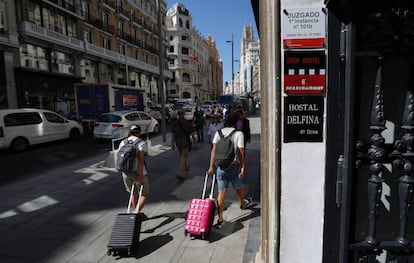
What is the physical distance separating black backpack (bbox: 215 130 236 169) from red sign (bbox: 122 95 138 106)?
52.5 feet

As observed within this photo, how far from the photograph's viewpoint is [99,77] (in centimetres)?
3322

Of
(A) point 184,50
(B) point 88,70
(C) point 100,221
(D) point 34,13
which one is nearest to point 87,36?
(B) point 88,70

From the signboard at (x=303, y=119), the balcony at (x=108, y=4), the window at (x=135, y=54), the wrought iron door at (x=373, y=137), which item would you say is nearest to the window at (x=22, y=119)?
the signboard at (x=303, y=119)

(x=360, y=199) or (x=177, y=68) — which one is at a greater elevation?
(x=177, y=68)

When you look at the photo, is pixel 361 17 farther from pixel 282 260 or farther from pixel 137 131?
pixel 137 131

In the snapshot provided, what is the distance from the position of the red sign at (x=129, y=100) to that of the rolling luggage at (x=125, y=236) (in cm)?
1634

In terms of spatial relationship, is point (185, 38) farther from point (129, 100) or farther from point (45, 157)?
point (45, 157)

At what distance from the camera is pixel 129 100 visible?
1994 cm

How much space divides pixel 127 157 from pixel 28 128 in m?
10.0

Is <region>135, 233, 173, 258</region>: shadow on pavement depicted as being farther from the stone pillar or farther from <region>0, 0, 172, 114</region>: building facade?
<region>0, 0, 172, 114</region>: building facade

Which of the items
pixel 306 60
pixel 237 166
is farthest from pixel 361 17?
pixel 237 166

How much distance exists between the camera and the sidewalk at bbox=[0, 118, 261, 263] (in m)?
3.65

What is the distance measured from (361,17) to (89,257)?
3783 millimetres

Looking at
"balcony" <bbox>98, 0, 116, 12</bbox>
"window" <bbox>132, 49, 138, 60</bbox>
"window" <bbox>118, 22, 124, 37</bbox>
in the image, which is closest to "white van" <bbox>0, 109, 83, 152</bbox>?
"balcony" <bbox>98, 0, 116, 12</bbox>
